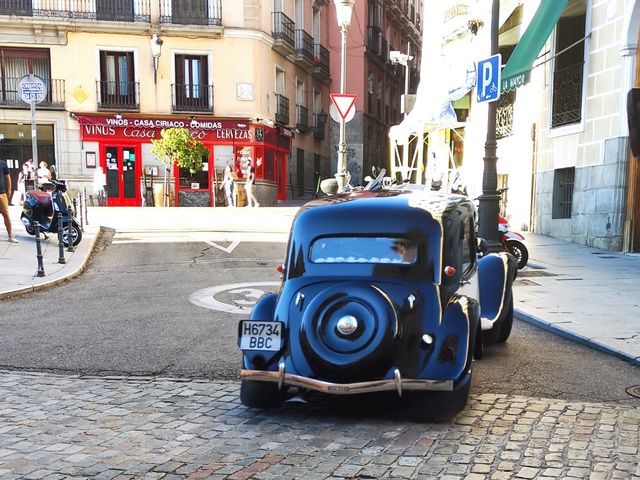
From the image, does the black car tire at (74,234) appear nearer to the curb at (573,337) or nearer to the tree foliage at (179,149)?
the curb at (573,337)

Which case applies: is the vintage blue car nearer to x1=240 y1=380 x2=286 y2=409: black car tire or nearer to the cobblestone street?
x1=240 y1=380 x2=286 y2=409: black car tire

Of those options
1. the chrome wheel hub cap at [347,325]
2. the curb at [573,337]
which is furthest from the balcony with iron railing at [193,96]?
the chrome wheel hub cap at [347,325]

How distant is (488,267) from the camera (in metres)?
5.45

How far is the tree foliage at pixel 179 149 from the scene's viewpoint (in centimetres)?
2462

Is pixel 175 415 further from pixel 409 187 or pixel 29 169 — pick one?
pixel 29 169

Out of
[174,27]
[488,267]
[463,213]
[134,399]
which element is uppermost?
[174,27]

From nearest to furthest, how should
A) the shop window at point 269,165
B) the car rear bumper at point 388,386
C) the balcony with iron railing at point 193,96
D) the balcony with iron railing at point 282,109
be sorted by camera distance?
the car rear bumper at point 388,386
the balcony with iron railing at point 193,96
the shop window at point 269,165
the balcony with iron railing at point 282,109

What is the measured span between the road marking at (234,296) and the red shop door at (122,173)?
19983 millimetres

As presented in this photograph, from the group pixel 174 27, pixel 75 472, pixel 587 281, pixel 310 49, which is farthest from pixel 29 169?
pixel 75 472

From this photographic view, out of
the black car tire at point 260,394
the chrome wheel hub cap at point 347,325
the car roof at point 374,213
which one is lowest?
the black car tire at point 260,394

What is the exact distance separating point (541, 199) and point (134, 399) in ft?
41.9

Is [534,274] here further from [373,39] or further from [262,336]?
[373,39]

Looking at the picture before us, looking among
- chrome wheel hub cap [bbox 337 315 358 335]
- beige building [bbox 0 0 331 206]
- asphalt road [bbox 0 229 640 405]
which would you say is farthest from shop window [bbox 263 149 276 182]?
chrome wheel hub cap [bbox 337 315 358 335]

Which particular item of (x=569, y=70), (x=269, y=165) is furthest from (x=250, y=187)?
(x=569, y=70)
